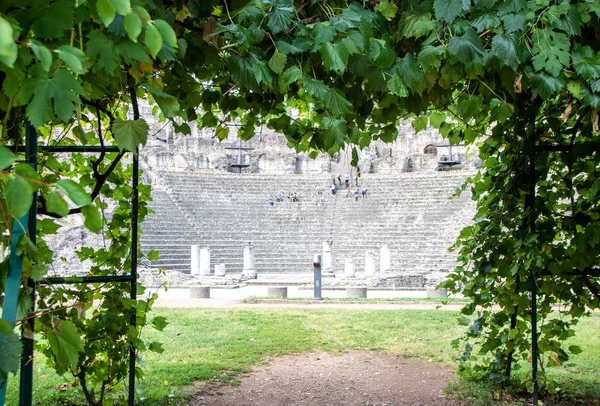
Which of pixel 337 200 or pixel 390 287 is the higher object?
pixel 337 200

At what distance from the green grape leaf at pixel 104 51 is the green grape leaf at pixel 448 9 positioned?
47.2 inches

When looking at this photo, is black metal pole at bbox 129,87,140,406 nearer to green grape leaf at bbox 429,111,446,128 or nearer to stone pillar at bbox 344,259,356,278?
green grape leaf at bbox 429,111,446,128

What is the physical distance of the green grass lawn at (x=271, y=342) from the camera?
528cm

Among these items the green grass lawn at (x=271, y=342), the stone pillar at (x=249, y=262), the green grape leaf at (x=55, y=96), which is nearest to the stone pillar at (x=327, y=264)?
the stone pillar at (x=249, y=262)

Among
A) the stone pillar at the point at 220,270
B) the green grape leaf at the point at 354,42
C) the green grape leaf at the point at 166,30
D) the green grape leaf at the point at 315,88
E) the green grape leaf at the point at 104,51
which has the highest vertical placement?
the green grape leaf at the point at 354,42

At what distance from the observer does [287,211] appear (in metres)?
29.6

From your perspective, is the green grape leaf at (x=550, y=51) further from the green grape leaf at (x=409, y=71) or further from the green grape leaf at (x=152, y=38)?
the green grape leaf at (x=152, y=38)

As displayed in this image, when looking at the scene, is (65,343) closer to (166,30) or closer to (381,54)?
(166,30)

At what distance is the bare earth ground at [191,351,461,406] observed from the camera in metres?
4.95

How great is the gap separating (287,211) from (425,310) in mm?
18199

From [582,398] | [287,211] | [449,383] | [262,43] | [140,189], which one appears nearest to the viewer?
[262,43]

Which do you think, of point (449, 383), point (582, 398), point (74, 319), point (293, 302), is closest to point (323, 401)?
point (449, 383)

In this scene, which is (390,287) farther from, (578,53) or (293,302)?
(578,53)

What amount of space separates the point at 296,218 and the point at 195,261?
7.74 meters
